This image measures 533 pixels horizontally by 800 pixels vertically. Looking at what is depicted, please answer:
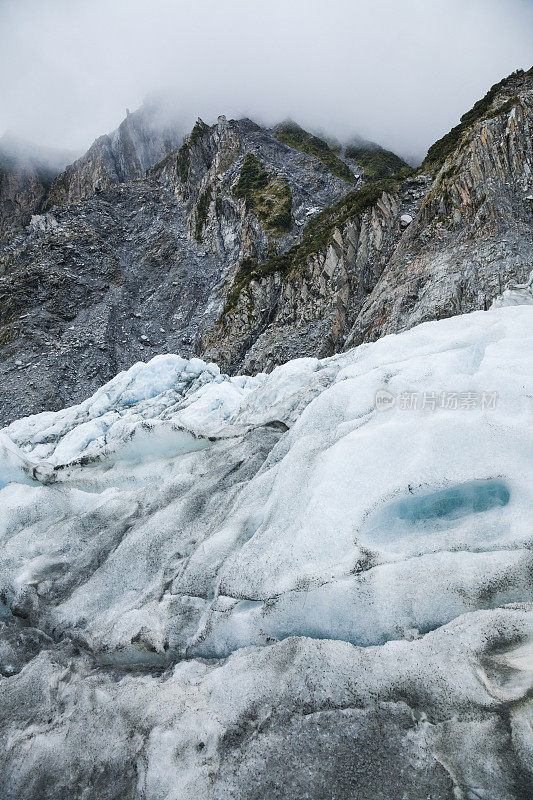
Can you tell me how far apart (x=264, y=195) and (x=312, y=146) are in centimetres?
2174

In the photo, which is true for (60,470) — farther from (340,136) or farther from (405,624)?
(340,136)

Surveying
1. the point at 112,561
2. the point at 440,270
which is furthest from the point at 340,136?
the point at 112,561

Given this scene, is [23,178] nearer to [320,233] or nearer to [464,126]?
[320,233]

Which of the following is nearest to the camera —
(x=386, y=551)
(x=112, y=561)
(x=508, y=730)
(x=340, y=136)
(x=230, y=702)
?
(x=508, y=730)

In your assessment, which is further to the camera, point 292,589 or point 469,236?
point 469,236

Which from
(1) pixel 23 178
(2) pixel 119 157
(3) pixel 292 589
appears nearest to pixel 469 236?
(3) pixel 292 589

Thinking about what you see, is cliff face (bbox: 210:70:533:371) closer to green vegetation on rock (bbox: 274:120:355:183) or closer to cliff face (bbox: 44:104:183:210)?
green vegetation on rock (bbox: 274:120:355:183)

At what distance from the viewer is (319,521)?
437cm

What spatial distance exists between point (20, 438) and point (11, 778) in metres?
15.5

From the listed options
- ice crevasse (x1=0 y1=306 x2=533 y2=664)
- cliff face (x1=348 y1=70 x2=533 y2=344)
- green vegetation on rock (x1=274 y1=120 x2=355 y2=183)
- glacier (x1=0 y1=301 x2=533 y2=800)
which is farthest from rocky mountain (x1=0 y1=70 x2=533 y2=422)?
glacier (x1=0 y1=301 x2=533 y2=800)

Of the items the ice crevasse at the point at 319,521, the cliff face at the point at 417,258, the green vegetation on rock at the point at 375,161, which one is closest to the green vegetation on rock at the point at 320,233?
the cliff face at the point at 417,258

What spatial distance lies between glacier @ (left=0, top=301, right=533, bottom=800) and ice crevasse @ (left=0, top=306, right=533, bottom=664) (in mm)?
25

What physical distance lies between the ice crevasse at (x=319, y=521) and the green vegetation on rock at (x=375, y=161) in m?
59.1

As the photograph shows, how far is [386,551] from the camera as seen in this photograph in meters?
3.90
